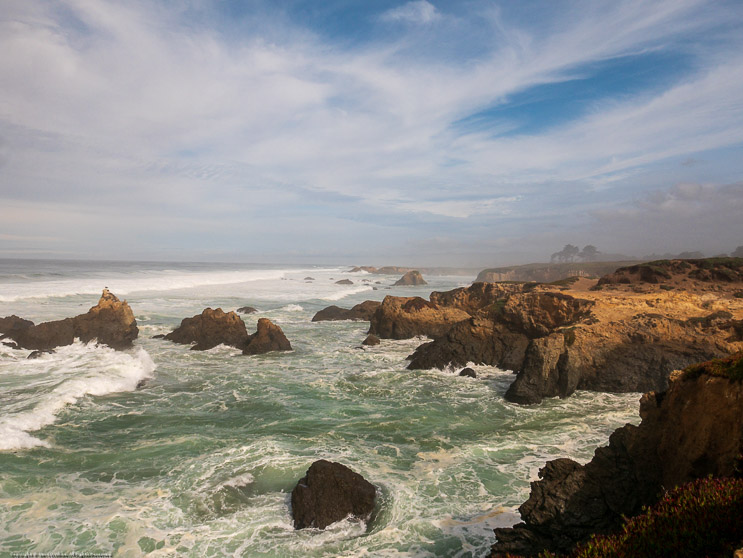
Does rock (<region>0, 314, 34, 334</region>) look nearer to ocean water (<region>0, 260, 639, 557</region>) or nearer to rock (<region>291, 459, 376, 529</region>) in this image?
ocean water (<region>0, 260, 639, 557</region>)

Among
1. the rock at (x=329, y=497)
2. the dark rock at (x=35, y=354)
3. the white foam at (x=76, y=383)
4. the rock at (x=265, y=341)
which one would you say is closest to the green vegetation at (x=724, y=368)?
the rock at (x=329, y=497)

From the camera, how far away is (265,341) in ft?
92.8

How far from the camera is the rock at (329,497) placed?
9984 mm

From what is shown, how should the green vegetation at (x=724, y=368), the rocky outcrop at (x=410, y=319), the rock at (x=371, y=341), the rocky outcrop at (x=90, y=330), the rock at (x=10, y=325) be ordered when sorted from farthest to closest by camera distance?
the rocky outcrop at (x=410, y=319)
the rock at (x=371, y=341)
the rock at (x=10, y=325)
the rocky outcrop at (x=90, y=330)
the green vegetation at (x=724, y=368)

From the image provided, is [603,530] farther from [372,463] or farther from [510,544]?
[372,463]

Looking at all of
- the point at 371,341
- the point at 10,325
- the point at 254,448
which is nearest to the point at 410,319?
the point at 371,341

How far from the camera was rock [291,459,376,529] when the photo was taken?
9984 mm

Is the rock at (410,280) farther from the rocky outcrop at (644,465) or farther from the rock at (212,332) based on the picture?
the rocky outcrop at (644,465)

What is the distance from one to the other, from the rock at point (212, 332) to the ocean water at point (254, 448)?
323cm

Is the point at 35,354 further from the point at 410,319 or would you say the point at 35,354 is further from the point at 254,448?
the point at 410,319

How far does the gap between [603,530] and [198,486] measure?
32.2 ft

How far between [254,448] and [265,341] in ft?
48.9

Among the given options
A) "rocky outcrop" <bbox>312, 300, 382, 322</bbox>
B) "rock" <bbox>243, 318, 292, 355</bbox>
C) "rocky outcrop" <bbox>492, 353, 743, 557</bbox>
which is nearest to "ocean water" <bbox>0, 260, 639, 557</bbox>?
"rocky outcrop" <bbox>492, 353, 743, 557</bbox>

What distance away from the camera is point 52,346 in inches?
1053
